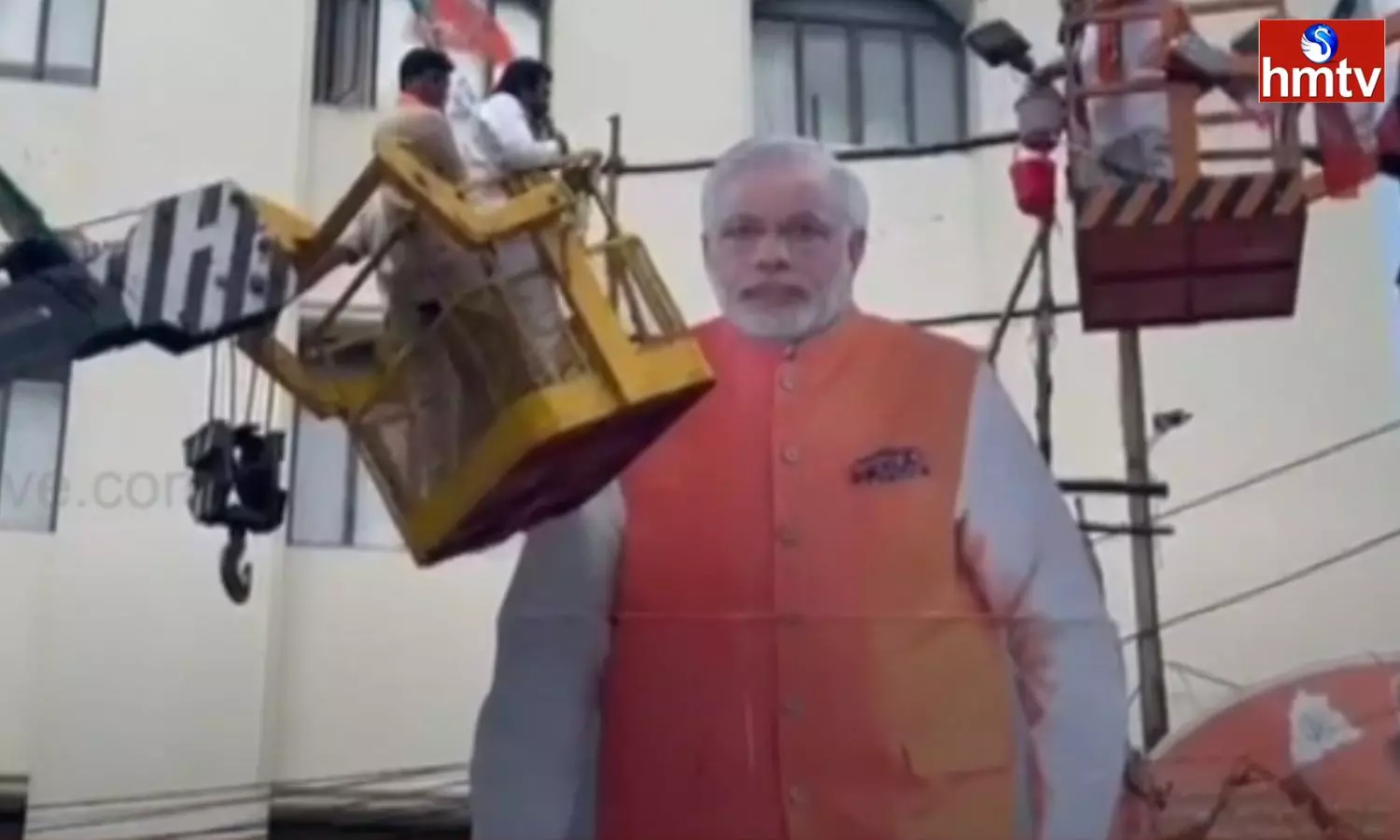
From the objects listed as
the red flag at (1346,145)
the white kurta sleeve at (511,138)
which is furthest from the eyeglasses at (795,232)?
the red flag at (1346,145)

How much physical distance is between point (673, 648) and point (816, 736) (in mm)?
253

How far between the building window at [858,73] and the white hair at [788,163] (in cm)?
86

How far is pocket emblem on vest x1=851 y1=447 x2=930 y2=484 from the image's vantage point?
2852 mm

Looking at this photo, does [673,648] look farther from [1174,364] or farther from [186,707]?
[1174,364]

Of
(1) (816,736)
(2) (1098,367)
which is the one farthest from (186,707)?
(2) (1098,367)

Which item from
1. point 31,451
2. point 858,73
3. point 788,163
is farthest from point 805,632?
point 31,451

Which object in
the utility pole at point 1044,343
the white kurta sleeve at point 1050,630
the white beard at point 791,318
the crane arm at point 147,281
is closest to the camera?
the crane arm at point 147,281

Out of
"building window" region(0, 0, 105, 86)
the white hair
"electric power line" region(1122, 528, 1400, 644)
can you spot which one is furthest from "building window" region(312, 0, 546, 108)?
"electric power line" region(1122, 528, 1400, 644)

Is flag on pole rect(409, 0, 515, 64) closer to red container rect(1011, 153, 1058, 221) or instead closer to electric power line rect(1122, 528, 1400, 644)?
red container rect(1011, 153, 1058, 221)

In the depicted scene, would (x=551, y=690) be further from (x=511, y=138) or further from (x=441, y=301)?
(x=511, y=138)

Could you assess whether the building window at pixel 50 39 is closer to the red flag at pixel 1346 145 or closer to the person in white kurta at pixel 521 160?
the person in white kurta at pixel 521 160

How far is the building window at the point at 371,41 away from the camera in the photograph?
3.90 metres

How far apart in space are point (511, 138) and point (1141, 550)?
1323 mm

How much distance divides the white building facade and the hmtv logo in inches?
17.0
